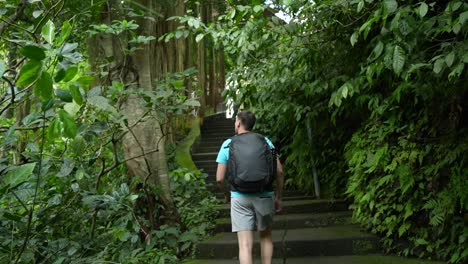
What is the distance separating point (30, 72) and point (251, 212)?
3.03 metres

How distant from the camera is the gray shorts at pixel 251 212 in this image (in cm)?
432

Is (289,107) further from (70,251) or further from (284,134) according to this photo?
(70,251)

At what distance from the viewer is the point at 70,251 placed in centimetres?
323

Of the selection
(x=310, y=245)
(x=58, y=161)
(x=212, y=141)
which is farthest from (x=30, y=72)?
(x=212, y=141)

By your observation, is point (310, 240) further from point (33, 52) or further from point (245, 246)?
point (33, 52)

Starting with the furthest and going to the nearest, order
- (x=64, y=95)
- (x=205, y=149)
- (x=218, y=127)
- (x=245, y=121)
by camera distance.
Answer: (x=218, y=127), (x=205, y=149), (x=245, y=121), (x=64, y=95)

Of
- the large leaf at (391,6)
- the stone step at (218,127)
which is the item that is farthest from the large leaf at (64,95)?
the stone step at (218,127)

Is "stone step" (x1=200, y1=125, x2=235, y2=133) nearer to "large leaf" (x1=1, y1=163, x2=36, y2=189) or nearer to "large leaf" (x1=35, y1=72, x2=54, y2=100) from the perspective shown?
"large leaf" (x1=1, y1=163, x2=36, y2=189)

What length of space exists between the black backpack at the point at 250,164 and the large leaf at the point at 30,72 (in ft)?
8.99

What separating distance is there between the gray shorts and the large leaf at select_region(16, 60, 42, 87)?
293cm

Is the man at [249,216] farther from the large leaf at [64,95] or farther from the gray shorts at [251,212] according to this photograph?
the large leaf at [64,95]

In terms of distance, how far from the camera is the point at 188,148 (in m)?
10.9

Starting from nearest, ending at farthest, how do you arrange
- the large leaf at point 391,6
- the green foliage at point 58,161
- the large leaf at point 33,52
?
the large leaf at point 33,52 → the green foliage at point 58,161 → the large leaf at point 391,6

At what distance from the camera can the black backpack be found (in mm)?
4195
